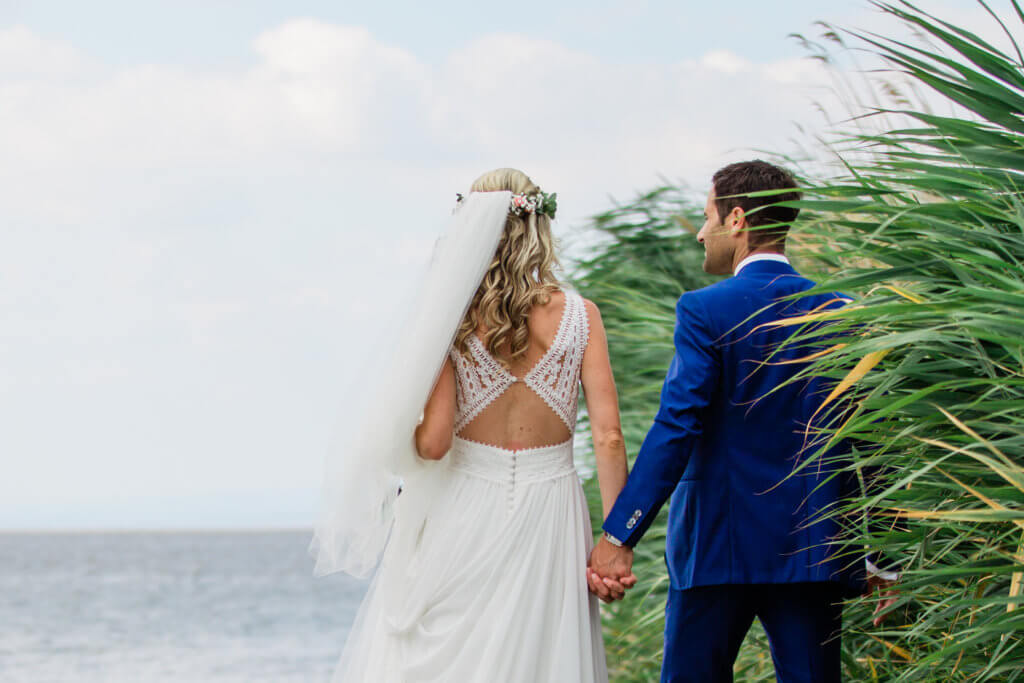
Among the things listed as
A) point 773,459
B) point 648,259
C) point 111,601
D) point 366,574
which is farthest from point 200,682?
point 111,601

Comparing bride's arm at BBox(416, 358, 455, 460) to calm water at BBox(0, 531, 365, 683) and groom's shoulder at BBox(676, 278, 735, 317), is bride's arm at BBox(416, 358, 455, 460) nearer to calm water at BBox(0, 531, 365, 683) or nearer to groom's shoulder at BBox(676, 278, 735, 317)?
groom's shoulder at BBox(676, 278, 735, 317)

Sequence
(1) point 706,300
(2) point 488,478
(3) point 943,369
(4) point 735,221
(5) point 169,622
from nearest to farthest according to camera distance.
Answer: (3) point 943,369, (1) point 706,300, (4) point 735,221, (2) point 488,478, (5) point 169,622

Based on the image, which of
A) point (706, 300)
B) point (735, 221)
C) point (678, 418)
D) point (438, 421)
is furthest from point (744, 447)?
point (438, 421)

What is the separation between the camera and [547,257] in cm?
321

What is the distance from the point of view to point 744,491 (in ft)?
9.35

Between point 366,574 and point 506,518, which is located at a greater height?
point 506,518

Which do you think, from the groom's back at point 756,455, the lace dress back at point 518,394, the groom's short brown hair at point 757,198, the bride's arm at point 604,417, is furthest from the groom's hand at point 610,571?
the groom's short brown hair at point 757,198

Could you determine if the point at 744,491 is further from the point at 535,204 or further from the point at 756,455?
the point at 535,204

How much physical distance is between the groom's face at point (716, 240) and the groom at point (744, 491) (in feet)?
0.47

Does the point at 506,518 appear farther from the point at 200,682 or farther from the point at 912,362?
the point at 200,682

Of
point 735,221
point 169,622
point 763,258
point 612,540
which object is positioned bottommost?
point 169,622

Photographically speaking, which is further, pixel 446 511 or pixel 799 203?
pixel 446 511

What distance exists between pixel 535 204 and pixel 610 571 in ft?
3.71

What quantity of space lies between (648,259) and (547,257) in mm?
4215
